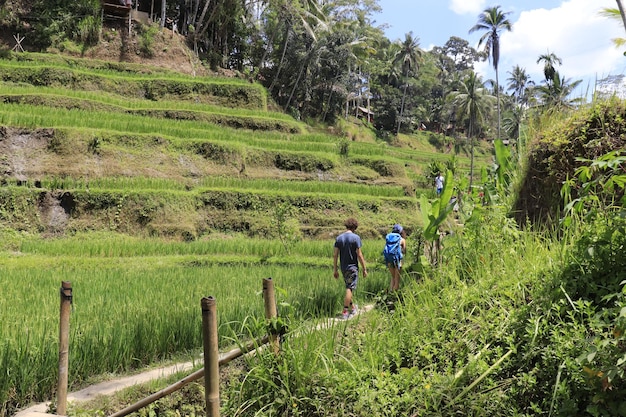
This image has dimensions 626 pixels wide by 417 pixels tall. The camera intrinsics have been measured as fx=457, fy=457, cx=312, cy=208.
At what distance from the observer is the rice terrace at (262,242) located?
9.12 feet

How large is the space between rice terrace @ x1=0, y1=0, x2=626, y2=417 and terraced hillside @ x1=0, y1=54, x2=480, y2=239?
60 mm

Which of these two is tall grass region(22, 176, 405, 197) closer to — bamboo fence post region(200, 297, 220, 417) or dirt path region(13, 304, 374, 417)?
dirt path region(13, 304, 374, 417)

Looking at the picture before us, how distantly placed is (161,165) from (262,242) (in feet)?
14.5

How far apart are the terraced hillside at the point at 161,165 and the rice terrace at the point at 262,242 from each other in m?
0.06

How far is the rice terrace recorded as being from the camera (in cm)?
278

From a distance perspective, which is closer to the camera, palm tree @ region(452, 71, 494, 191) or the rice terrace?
the rice terrace

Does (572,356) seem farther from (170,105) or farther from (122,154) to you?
(170,105)

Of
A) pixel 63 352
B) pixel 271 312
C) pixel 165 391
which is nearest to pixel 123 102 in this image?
pixel 63 352

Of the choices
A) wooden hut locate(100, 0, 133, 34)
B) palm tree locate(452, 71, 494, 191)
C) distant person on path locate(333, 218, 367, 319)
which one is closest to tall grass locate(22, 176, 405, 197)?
distant person on path locate(333, 218, 367, 319)

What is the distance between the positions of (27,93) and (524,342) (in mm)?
16133

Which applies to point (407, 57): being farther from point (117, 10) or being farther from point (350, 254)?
point (350, 254)

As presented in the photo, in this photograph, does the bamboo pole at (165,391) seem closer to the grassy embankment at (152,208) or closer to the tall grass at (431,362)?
the tall grass at (431,362)

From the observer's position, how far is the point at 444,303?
11.8 ft

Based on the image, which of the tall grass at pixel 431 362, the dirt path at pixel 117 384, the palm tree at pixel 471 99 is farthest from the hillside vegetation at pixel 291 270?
the palm tree at pixel 471 99
